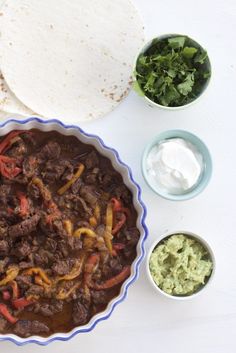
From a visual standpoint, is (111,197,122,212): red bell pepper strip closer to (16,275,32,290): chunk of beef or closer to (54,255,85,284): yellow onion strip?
(54,255,85,284): yellow onion strip

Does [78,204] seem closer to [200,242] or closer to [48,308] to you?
[48,308]

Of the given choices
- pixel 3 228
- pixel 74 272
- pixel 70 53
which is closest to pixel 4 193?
pixel 3 228

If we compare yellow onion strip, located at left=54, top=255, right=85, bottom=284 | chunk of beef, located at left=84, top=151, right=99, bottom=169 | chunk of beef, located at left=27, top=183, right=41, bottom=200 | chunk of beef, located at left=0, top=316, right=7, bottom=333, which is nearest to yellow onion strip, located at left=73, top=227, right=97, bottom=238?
yellow onion strip, located at left=54, top=255, right=85, bottom=284

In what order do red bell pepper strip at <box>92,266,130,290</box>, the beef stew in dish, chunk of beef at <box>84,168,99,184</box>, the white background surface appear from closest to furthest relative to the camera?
the beef stew in dish < red bell pepper strip at <box>92,266,130,290</box> < chunk of beef at <box>84,168,99,184</box> < the white background surface

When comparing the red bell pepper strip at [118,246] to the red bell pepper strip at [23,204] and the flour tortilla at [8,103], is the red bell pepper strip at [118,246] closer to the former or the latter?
the red bell pepper strip at [23,204]

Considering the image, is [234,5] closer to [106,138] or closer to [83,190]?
[106,138]
